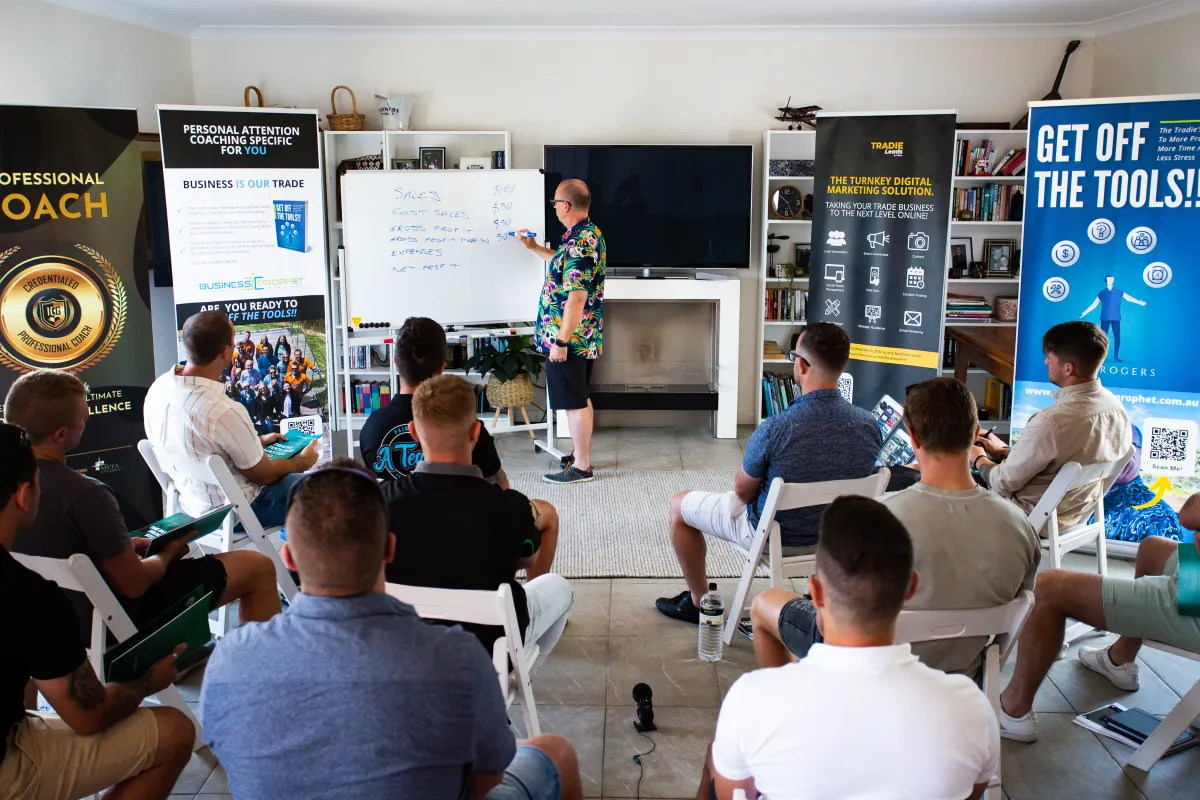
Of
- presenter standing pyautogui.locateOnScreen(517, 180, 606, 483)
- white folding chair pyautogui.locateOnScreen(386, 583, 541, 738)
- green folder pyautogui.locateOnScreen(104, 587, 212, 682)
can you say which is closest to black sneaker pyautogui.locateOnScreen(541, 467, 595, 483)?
presenter standing pyautogui.locateOnScreen(517, 180, 606, 483)

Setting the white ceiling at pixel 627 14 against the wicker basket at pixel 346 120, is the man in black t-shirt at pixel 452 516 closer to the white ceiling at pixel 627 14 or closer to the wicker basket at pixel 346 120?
the white ceiling at pixel 627 14

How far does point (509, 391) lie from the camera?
19.1 feet

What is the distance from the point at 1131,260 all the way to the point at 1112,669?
207 cm

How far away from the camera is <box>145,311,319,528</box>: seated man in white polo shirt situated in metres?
3.24

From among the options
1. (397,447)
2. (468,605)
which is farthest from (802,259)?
(468,605)

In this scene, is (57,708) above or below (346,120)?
below

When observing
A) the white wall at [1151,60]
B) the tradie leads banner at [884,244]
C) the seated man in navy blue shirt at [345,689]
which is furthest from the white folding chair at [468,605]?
the white wall at [1151,60]

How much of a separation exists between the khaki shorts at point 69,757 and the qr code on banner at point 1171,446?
4.17 m

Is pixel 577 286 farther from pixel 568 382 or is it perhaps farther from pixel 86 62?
pixel 86 62

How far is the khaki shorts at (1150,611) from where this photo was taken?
102 inches

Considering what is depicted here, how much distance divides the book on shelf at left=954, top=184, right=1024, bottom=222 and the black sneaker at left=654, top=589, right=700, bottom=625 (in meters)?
3.70

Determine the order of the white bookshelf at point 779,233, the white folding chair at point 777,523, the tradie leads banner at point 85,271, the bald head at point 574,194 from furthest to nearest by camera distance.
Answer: the white bookshelf at point 779,233, the bald head at point 574,194, the tradie leads banner at point 85,271, the white folding chair at point 777,523

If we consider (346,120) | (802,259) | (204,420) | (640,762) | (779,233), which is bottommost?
(640,762)

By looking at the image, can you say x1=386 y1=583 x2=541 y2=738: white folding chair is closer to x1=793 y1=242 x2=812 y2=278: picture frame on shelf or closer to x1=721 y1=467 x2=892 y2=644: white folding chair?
x1=721 y1=467 x2=892 y2=644: white folding chair
